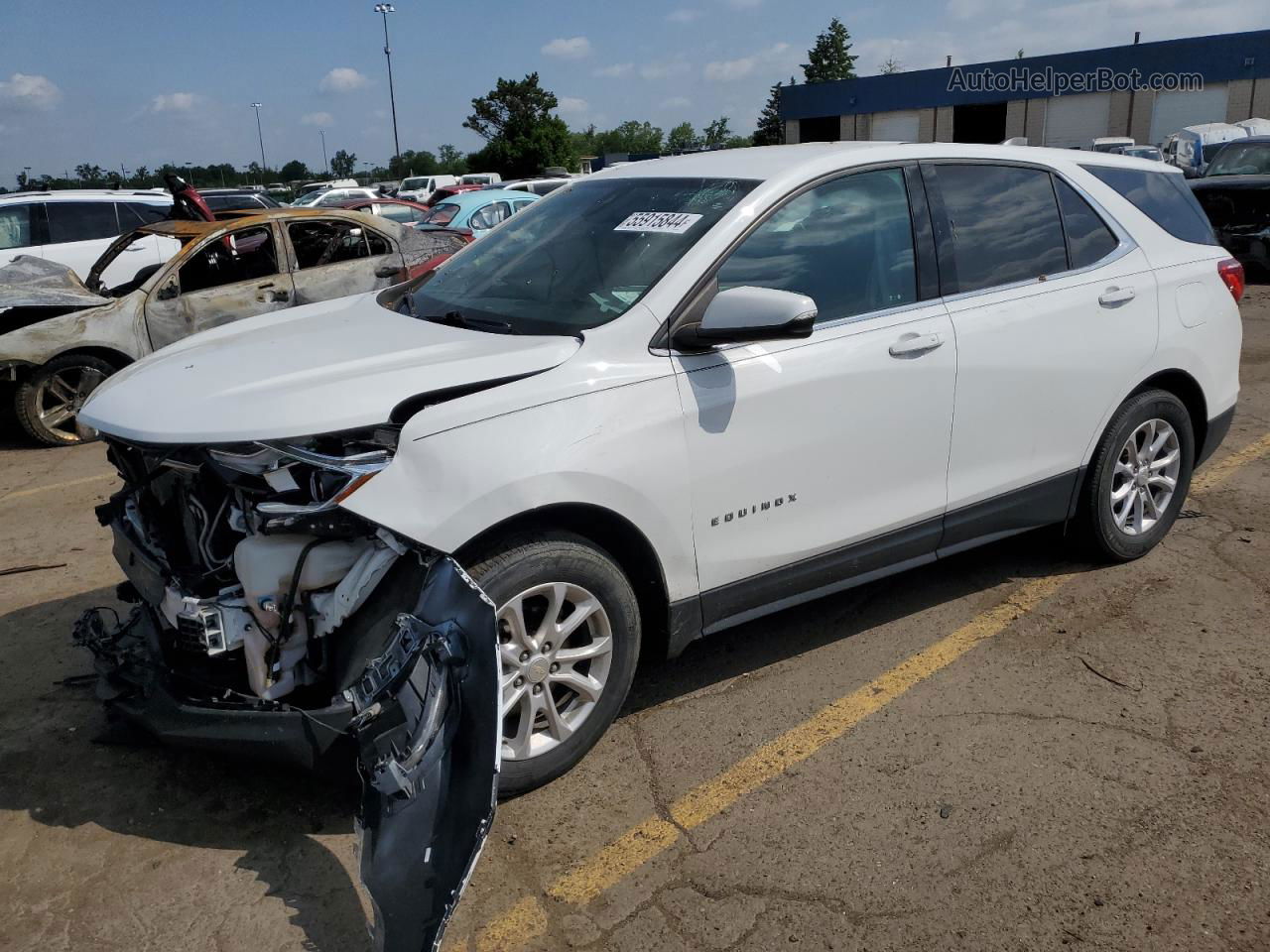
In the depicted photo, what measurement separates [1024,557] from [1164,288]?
1.37m

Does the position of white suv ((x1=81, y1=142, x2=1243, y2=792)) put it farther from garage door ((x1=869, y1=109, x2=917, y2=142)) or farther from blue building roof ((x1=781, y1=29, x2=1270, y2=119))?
garage door ((x1=869, y1=109, x2=917, y2=142))

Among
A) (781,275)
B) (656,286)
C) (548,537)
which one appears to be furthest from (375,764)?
(781,275)

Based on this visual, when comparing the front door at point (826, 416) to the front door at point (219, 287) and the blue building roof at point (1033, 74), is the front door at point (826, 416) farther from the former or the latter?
→ the blue building roof at point (1033, 74)

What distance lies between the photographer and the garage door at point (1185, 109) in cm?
3841

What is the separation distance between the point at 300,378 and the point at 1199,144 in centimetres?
2381

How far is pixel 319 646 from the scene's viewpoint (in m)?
2.86

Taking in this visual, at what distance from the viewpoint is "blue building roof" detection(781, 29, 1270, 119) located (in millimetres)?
37031

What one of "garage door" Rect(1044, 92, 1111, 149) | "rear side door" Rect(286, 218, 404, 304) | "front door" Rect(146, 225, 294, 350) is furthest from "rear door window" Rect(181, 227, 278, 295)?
"garage door" Rect(1044, 92, 1111, 149)

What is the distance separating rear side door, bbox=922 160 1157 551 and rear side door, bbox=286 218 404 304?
5.56 metres

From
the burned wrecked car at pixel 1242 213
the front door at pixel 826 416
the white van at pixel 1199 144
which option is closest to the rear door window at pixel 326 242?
the front door at pixel 826 416

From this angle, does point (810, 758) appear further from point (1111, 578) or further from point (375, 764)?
point (1111, 578)

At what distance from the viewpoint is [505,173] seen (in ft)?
172

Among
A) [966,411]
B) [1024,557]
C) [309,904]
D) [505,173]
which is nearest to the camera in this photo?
[309,904]

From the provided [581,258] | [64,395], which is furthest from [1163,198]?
[64,395]
